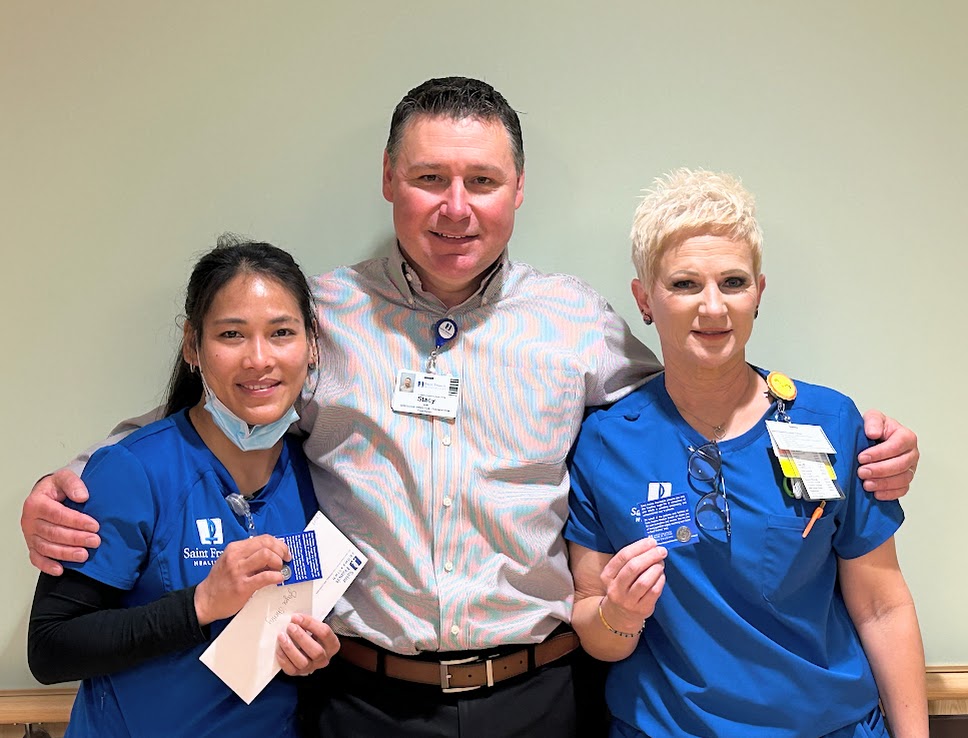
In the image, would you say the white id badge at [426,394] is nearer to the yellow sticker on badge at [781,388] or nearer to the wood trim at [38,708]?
the yellow sticker on badge at [781,388]

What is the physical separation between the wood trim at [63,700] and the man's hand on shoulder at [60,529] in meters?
0.69

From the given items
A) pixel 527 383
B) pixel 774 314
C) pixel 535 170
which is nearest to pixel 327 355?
pixel 527 383

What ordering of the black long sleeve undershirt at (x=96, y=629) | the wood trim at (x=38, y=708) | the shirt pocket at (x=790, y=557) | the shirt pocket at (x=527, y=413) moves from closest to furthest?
the black long sleeve undershirt at (x=96, y=629) → the shirt pocket at (x=790, y=557) → the shirt pocket at (x=527, y=413) → the wood trim at (x=38, y=708)

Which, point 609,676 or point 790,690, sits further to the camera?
point 609,676

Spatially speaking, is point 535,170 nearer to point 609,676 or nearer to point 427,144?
point 427,144

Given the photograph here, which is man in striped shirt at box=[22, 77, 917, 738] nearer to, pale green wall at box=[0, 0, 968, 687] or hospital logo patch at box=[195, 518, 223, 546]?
hospital logo patch at box=[195, 518, 223, 546]

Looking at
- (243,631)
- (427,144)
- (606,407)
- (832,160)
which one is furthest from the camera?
(832,160)

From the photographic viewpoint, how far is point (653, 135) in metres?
2.42

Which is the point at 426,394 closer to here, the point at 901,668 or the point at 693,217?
the point at 693,217

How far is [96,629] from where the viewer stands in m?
1.80

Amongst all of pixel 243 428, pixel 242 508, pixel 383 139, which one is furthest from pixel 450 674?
pixel 383 139

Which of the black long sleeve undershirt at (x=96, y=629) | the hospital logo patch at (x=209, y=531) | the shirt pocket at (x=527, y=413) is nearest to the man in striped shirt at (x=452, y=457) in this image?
the shirt pocket at (x=527, y=413)

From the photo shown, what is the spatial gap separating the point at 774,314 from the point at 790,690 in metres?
1.00

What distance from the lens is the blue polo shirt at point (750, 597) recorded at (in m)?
Answer: 1.91
